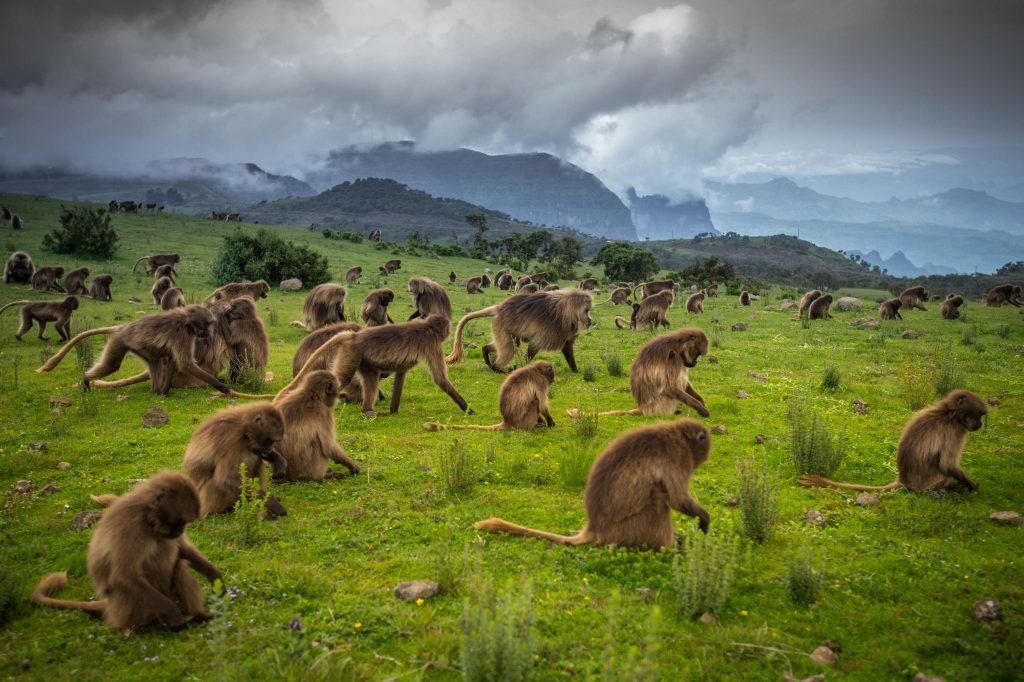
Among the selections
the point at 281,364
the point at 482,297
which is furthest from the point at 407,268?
the point at 281,364

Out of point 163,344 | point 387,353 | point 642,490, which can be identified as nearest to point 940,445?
point 642,490

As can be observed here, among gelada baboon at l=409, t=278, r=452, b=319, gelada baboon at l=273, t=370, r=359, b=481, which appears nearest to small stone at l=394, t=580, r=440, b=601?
gelada baboon at l=273, t=370, r=359, b=481

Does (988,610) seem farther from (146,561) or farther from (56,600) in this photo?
(56,600)

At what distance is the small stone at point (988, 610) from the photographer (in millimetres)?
4414

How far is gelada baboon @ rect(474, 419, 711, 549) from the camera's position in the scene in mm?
5480

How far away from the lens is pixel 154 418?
9.62 meters

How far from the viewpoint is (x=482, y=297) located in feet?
102

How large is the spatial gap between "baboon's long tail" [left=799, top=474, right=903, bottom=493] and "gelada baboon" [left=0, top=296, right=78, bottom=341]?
18095 mm

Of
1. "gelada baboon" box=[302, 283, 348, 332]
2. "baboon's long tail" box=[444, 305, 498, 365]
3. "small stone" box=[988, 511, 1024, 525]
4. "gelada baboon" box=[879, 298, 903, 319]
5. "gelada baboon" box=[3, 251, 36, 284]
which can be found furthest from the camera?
"gelada baboon" box=[879, 298, 903, 319]

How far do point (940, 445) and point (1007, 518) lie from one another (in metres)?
1.01

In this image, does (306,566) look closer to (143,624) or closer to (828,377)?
(143,624)

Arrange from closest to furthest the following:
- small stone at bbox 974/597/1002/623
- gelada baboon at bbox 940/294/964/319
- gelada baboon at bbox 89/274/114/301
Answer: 1. small stone at bbox 974/597/1002/623
2. gelada baboon at bbox 89/274/114/301
3. gelada baboon at bbox 940/294/964/319

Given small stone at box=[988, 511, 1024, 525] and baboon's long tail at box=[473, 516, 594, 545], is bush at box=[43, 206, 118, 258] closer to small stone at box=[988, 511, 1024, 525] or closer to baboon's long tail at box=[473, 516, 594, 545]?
baboon's long tail at box=[473, 516, 594, 545]

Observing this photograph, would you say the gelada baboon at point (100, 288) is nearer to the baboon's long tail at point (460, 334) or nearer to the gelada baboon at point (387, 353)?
the baboon's long tail at point (460, 334)
